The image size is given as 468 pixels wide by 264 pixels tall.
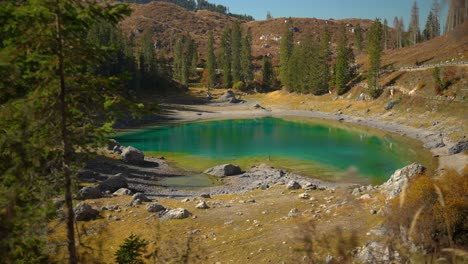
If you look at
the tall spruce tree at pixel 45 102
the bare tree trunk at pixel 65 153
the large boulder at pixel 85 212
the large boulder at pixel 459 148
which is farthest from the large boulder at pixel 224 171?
the bare tree trunk at pixel 65 153

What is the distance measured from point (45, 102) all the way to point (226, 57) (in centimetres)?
14339

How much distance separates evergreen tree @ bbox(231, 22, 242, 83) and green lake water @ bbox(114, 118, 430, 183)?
56.1 m

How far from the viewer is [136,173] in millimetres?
44906

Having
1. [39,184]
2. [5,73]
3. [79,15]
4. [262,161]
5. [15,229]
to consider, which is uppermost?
[79,15]

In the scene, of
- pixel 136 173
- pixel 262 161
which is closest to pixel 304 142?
pixel 262 161

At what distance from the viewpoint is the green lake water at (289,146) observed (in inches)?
1951

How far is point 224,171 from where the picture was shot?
148 ft

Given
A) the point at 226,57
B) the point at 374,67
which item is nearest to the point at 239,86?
the point at 226,57

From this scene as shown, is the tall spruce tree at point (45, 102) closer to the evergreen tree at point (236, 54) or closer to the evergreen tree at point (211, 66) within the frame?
the evergreen tree at point (236, 54)

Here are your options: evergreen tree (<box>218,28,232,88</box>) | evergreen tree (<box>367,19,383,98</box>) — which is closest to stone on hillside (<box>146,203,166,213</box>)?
evergreen tree (<box>367,19,383,98</box>)

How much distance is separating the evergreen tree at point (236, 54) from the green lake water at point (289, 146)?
56.1m

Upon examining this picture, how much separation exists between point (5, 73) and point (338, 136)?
6740cm

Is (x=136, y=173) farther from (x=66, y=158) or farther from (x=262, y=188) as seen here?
(x=66, y=158)

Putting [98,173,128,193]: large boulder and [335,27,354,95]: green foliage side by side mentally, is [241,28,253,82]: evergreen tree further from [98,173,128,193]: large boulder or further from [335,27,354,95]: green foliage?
[98,173,128,193]: large boulder
